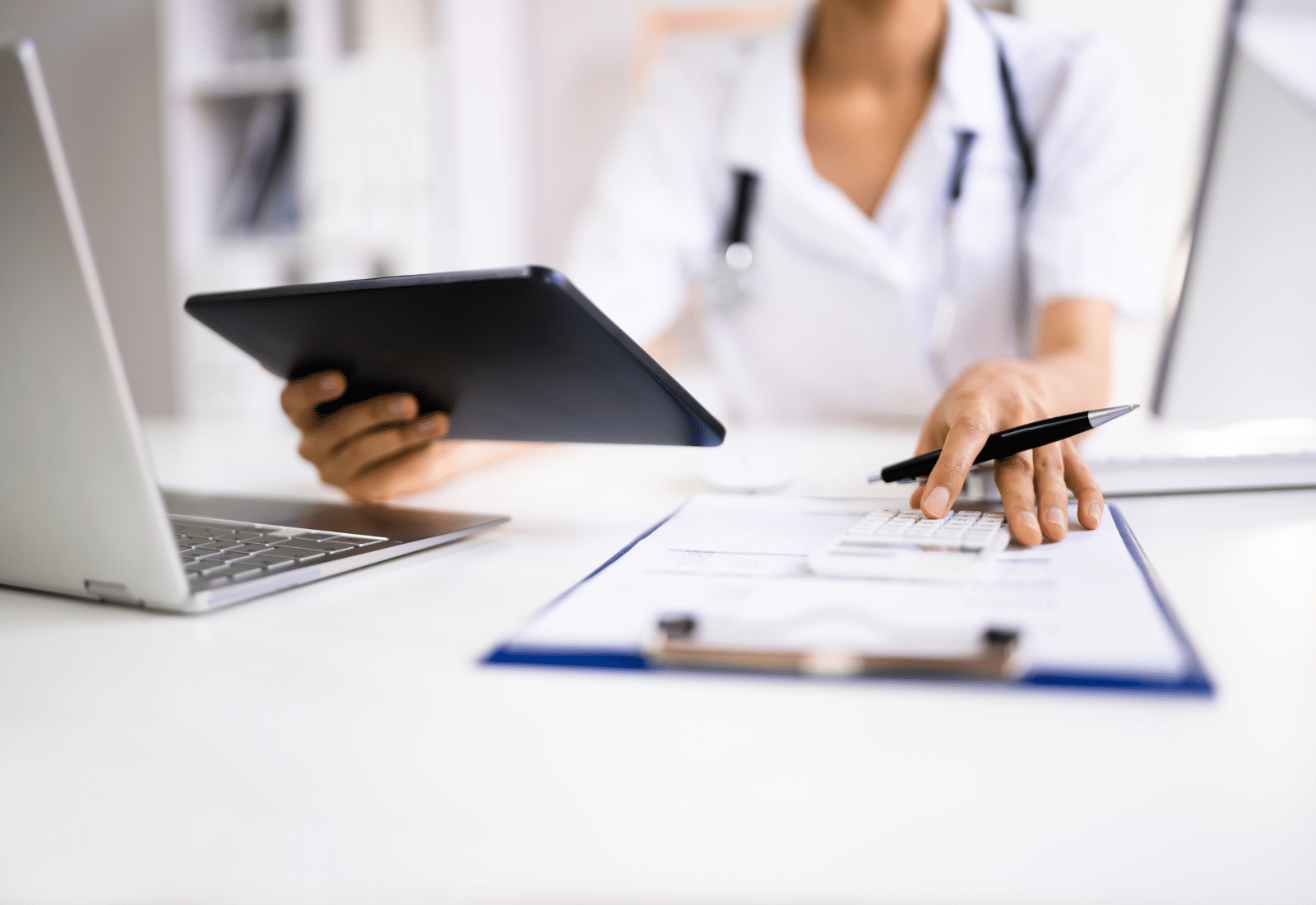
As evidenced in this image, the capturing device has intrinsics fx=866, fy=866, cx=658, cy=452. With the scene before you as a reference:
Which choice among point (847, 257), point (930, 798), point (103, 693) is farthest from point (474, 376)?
point (847, 257)

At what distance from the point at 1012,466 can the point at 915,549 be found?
5.4 inches

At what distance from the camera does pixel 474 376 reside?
21.0 inches

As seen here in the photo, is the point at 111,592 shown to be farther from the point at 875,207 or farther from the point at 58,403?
the point at 875,207

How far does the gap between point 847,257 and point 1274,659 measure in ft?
2.80

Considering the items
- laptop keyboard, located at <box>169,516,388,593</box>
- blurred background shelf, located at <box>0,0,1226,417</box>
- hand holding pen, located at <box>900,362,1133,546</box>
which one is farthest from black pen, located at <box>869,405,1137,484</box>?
blurred background shelf, located at <box>0,0,1226,417</box>

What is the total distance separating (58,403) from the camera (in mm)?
331

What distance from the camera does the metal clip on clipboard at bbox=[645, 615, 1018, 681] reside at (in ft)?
0.88

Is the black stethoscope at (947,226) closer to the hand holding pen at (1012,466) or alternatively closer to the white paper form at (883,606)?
the hand holding pen at (1012,466)

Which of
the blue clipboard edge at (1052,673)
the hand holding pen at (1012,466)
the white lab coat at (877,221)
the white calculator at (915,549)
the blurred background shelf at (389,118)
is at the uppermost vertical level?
the blurred background shelf at (389,118)

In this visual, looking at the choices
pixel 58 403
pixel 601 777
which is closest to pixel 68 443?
pixel 58 403

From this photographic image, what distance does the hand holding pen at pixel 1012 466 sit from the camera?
436mm

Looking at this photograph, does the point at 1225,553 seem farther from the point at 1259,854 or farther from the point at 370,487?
the point at 370,487

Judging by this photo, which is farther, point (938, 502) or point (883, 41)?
point (883, 41)

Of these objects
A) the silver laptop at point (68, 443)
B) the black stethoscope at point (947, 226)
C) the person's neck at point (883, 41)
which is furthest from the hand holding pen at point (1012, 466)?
the person's neck at point (883, 41)
